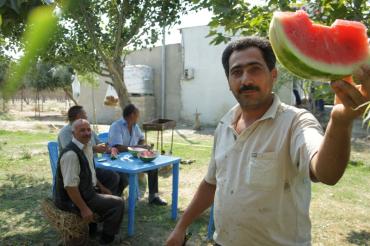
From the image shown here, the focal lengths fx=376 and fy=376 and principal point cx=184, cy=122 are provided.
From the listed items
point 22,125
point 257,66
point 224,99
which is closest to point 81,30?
point 257,66

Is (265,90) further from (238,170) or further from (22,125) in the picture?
(22,125)

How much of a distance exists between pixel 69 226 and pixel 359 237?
11.1ft

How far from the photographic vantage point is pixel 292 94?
1661cm

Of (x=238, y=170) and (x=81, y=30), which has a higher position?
(x=81, y=30)

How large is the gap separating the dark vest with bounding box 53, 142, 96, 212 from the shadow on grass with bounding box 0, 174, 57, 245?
74 cm

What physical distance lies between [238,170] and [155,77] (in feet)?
58.9

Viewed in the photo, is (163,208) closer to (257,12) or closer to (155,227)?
(155,227)

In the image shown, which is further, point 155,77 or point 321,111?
point 155,77

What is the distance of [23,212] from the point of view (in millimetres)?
5355

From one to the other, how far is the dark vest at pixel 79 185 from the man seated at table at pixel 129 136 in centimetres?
167

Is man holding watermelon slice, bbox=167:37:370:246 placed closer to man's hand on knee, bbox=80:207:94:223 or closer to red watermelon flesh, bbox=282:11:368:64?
red watermelon flesh, bbox=282:11:368:64

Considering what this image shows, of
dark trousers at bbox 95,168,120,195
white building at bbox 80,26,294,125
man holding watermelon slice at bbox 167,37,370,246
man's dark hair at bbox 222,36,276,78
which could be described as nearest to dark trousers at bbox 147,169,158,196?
dark trousers at bbox 95,168,120,195

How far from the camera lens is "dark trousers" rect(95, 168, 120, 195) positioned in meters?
4.90

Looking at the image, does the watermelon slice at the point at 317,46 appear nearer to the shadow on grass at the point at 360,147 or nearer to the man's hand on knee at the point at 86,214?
the man's hand on knee at the point at 86,214
